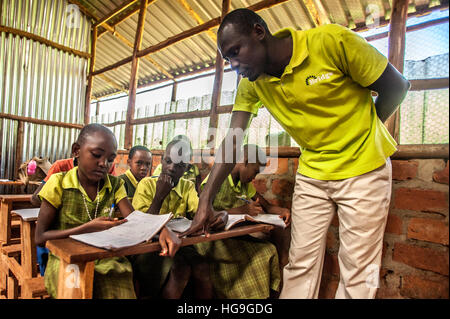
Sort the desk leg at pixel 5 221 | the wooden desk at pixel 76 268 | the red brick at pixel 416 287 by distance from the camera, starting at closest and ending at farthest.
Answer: the wooden desk at pixel 76 268 < the red brick at pixel 416 287 < the desk leg at pixel 5 221

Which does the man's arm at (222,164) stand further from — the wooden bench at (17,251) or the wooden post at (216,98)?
the wooden post at (216,98)

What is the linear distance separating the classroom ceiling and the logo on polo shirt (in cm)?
39

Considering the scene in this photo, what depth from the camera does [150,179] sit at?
6.48 ft

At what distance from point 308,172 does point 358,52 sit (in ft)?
1.66

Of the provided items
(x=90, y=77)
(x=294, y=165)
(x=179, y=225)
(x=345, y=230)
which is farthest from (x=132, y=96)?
(x=345, y=230)

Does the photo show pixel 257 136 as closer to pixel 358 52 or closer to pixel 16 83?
pixel 358 52

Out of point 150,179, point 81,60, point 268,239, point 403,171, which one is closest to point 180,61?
point 81,60

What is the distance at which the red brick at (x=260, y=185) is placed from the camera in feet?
6.82

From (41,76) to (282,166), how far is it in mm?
5963

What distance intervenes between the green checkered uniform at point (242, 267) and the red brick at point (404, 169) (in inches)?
32.8

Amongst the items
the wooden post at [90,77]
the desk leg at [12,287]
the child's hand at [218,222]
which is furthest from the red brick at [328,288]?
the wooden post at [90,77]

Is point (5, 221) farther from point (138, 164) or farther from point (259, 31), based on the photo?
point (259, 31)

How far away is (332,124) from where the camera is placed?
42.8 inches

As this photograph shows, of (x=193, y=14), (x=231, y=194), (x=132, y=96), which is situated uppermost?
(x=193, y=14)
